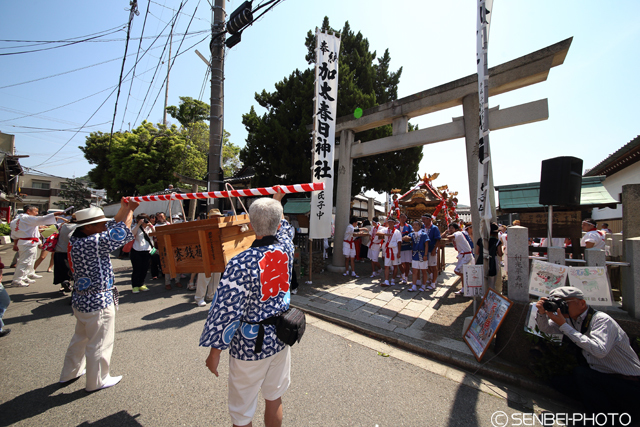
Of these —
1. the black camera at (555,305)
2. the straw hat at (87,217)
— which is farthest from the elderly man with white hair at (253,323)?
the black camera at (555,305)

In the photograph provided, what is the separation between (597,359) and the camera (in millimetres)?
2709

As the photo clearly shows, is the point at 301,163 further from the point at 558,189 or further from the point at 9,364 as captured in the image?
the point at 9,364

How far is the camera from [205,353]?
12.0 feet

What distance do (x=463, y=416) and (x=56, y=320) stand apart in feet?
21.6

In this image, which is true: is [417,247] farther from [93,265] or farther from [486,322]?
[93,265]

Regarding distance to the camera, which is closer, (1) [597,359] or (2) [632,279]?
(1) [597,359]

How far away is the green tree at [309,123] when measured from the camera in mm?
12188

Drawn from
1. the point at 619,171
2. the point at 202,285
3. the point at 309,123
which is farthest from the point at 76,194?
the point at 619,171

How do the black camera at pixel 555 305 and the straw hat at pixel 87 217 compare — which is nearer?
the black camera at pixel 555 305

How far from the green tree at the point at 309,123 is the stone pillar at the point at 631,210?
9860 millimetres

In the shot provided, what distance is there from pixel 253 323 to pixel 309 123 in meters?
11.1

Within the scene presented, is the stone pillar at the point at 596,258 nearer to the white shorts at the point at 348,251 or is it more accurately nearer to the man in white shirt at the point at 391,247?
the man in white shirt at the point at 391,247

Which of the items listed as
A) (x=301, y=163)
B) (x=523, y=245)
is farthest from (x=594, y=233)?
(x=301, y=163)

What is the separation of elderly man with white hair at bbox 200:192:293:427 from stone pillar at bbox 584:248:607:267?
13.0 ft
